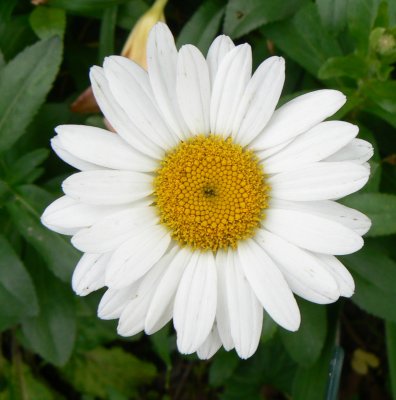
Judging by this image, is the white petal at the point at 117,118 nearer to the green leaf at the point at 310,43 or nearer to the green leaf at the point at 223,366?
the green leaf at the point at 310,43

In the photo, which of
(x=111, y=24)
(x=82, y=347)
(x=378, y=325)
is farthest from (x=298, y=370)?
(x=111, y=24)

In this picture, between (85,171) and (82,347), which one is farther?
(82,347)

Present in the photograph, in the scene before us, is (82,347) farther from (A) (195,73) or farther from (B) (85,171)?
(A) (195,73)

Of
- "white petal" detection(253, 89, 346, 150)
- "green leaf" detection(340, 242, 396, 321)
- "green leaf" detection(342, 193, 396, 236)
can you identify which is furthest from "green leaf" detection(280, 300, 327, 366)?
"white petal" detection(253, 89, 346, 150)

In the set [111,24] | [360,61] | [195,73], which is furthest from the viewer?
[111,24]

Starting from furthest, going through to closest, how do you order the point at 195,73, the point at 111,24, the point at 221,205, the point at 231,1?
the point at 111,24
the point at 231,1
the point at 221,205
the point at 195,73

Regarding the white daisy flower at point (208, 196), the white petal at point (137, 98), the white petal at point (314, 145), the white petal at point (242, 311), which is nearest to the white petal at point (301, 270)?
the white daisy flower at point (208, 196)
